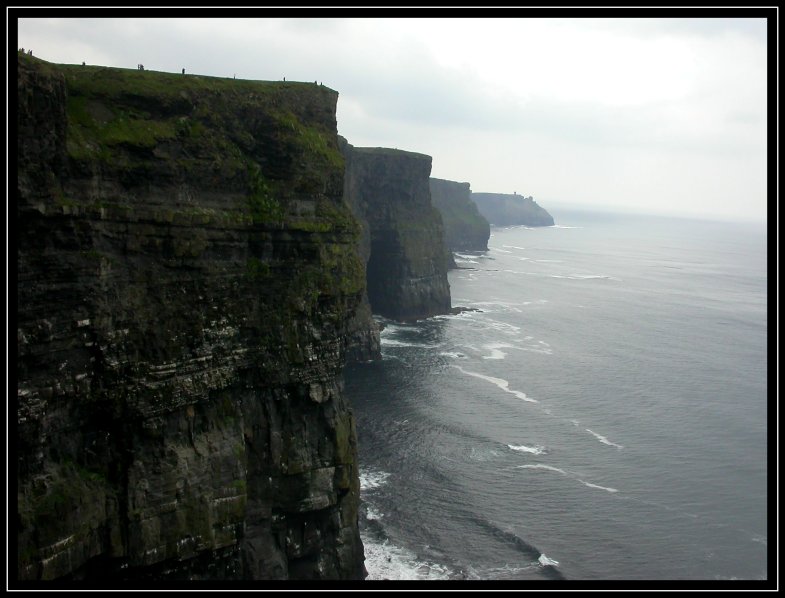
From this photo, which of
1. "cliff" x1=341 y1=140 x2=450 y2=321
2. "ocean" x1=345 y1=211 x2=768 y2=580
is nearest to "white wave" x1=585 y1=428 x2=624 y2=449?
"ocean" x1=345 y1=211 x2=768 y2=580

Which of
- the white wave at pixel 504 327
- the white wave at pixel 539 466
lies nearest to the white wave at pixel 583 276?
the white wave at pixel 504 327

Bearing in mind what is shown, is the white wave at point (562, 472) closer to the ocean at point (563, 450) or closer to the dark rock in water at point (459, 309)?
the ocean at point (563, 450)

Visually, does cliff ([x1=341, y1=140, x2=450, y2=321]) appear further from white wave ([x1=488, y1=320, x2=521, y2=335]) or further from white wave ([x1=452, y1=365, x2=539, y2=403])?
white wave ([x1=452, y1=365, x2=539, y2=403])

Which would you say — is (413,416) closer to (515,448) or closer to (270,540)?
(515,448)

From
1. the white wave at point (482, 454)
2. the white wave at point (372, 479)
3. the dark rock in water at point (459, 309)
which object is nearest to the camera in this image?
the white wave at point (372, 479)

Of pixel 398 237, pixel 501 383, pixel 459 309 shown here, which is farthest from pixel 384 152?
pixel 501 383
